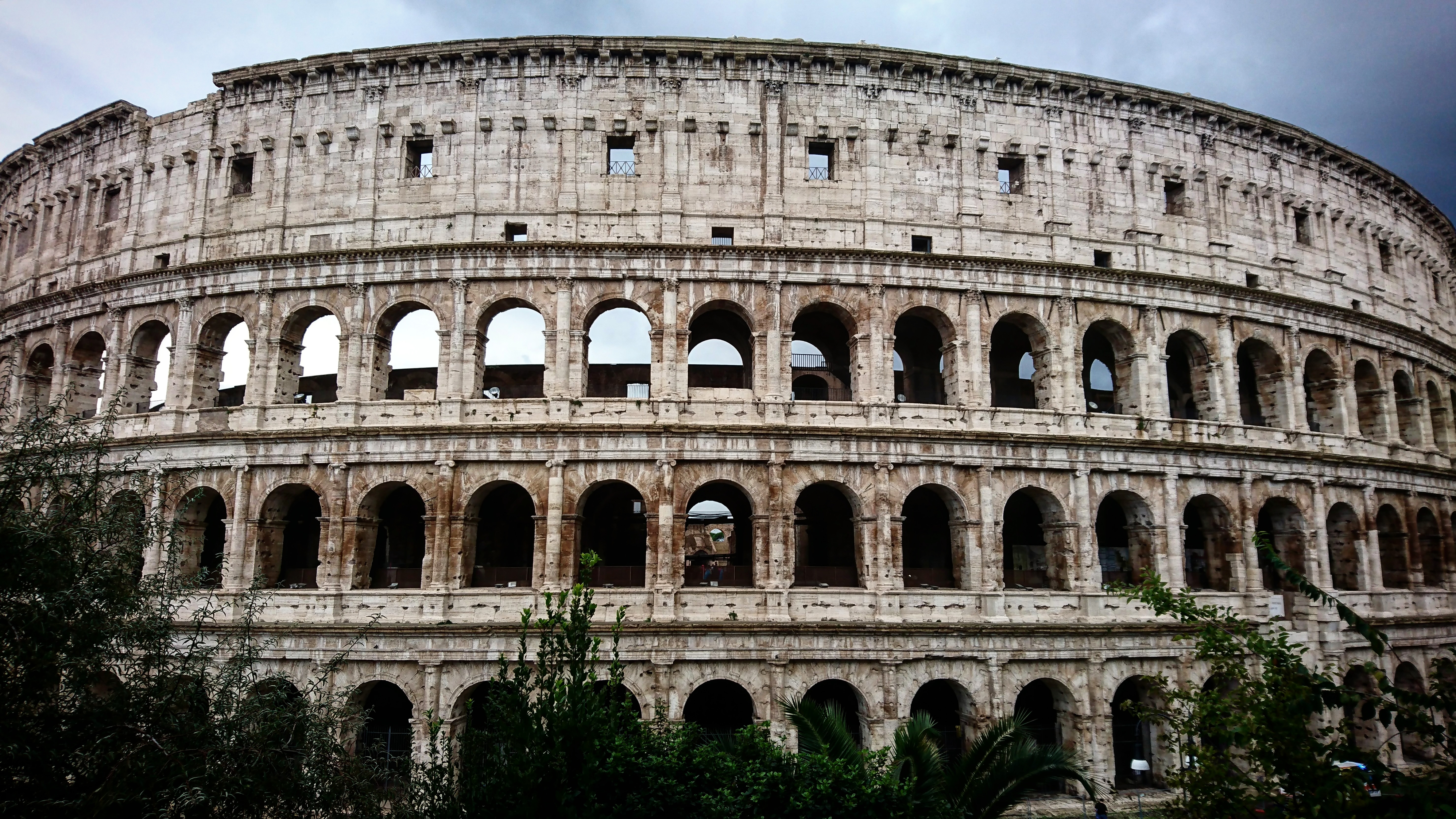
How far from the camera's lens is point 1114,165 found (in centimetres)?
2323

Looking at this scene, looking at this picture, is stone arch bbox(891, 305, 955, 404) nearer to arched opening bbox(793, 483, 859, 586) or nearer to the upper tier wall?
the upper tier wall

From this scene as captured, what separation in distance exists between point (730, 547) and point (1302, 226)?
893 inches

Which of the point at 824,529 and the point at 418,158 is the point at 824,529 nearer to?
the point at 824,529

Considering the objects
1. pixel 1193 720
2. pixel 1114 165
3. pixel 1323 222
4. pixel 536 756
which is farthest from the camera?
pixel 1323 222

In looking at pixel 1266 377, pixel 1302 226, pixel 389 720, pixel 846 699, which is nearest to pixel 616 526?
pixel 389 720

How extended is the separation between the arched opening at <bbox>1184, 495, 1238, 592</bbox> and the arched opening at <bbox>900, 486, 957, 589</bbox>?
6.24 m

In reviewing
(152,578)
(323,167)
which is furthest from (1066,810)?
(323,167)

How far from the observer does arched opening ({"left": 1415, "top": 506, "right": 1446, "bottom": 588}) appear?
26.5 metres

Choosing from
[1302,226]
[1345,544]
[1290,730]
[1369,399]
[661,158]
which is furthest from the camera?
[1369,399]

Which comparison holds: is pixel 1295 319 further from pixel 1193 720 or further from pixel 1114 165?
pixel 1193 720

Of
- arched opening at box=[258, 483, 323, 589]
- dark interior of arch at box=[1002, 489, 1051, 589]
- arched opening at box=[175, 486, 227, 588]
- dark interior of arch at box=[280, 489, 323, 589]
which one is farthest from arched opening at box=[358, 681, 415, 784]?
dark interior of arch at box=[1002, 489, 1051, 589]

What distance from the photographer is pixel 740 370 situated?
24.1 meters

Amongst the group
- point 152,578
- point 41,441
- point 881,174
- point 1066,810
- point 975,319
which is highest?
point 881,174

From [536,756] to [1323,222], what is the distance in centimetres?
2882
